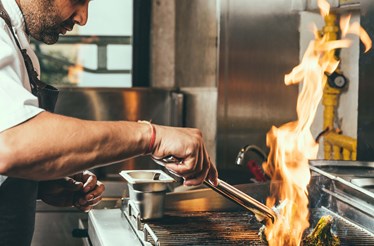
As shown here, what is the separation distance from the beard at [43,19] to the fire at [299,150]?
3.18ft

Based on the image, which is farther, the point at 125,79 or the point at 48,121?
the point at 125,79

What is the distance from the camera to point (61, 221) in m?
4.26

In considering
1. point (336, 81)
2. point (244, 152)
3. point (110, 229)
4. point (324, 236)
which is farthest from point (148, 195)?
point (336, 81)

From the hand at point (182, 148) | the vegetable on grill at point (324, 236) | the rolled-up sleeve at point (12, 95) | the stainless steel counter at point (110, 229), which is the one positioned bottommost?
the stainless steel counter at point (110, 229)

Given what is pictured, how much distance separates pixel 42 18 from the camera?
192cm

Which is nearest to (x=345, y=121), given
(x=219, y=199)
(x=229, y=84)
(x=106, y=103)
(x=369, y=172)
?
(x=229, y=84)

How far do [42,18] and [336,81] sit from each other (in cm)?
212

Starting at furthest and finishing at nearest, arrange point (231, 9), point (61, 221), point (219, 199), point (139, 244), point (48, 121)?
1. point (61, 221)
2. point (231, 9)
3. point (219, 199)
4. point (139, 244)
5. point (48, 121)

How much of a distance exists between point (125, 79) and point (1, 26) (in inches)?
135

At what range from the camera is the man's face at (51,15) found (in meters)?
1.90

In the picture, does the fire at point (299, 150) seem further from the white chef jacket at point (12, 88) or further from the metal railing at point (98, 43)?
the metal railing at point (98, 43)

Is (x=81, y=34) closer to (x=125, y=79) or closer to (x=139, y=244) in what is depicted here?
(x=125, y=79)

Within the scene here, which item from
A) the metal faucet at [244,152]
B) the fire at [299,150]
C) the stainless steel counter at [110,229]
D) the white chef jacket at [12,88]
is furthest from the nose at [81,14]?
the metal faucet at [244,152]

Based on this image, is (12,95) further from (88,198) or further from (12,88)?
(88,198)
